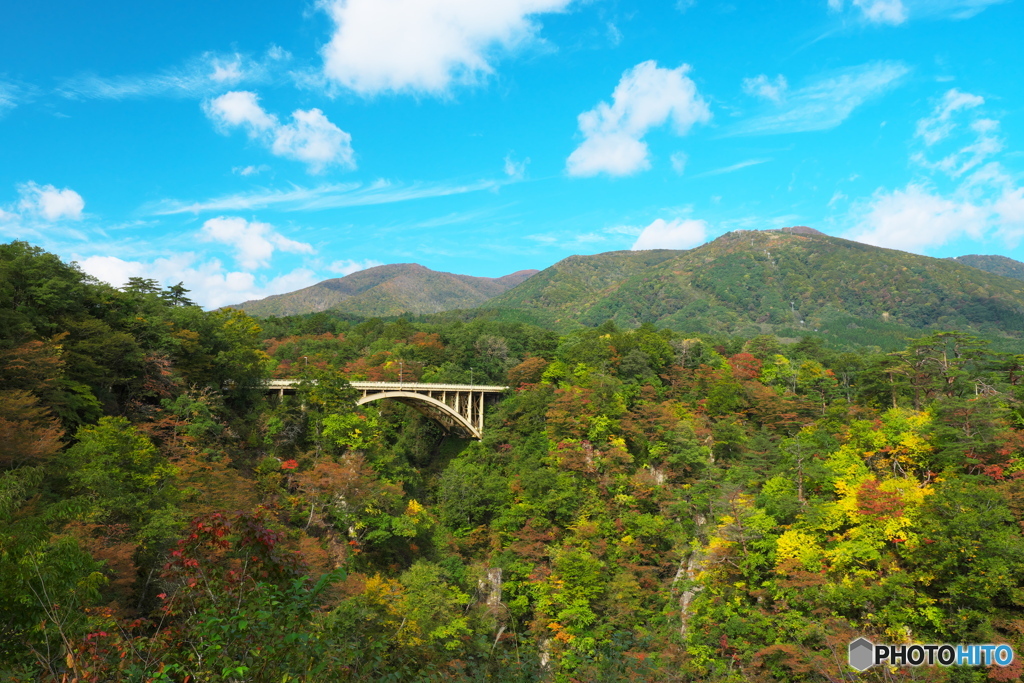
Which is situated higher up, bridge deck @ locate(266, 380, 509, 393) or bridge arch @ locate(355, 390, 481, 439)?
bridge deck @ locate(266, 380, 509, 393)

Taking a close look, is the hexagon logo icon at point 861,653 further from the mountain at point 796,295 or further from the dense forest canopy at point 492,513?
the mountain at point 796,295

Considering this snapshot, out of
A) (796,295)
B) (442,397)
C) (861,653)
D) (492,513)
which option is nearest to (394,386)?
(442,397)

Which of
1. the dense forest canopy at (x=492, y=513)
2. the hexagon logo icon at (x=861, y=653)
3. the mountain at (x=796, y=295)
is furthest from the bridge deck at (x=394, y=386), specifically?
the mountain at (x=796, y=295)

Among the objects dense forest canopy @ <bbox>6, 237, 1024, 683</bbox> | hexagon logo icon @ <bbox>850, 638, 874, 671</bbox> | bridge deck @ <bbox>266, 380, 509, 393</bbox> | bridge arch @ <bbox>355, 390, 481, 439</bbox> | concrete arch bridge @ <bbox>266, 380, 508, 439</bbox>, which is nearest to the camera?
dense forest canopy @ <bbox>6, 237, 1024, 683</bbox>

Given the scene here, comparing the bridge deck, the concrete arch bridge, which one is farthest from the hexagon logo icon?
the bridge deck

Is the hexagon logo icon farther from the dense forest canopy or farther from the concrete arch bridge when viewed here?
the concrete arch bridge

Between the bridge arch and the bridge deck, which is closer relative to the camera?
the bridge deck

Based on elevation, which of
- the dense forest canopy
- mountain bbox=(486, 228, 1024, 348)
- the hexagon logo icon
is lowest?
the hexagon logo icon
